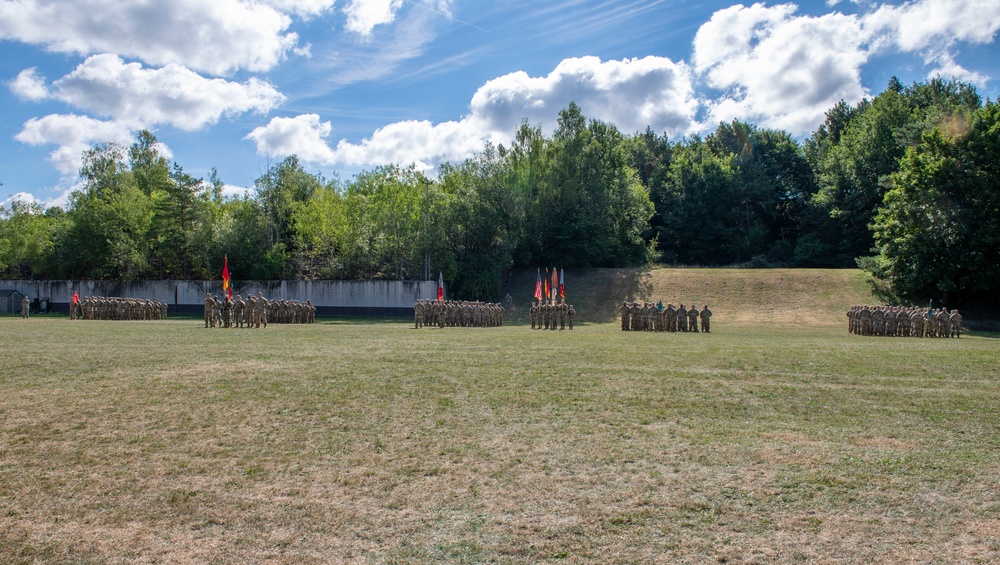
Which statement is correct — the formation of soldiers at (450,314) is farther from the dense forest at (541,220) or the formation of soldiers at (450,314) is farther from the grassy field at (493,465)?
the grassy field at (493,465)

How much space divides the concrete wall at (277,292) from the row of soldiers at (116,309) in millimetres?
7682

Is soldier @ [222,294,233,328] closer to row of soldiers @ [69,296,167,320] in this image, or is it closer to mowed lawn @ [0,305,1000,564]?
row of soldiers @ [69,296,167,320]

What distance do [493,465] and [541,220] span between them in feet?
146

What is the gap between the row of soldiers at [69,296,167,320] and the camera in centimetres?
3762

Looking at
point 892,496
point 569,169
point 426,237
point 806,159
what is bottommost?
point 892,496

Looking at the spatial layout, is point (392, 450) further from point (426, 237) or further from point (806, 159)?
point (806, 159)

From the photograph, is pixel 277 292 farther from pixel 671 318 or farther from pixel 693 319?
pixel 693 319

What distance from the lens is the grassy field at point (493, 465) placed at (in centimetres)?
496

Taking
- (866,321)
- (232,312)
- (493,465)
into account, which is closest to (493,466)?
(493,465)

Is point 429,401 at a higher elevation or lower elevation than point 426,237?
lower

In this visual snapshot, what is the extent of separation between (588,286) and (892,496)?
42621 mm

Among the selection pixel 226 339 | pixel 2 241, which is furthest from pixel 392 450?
pixel 2 241

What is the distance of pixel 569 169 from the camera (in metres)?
51.3

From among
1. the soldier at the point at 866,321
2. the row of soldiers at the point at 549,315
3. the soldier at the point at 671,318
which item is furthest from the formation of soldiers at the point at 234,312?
the soldier at the point at 866,321
